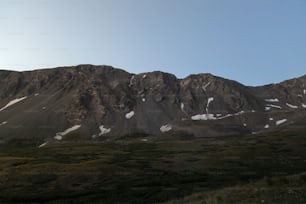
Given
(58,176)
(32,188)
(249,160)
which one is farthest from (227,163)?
(32,188)

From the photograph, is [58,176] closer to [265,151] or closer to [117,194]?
[117,194]

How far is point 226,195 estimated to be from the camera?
33.2m

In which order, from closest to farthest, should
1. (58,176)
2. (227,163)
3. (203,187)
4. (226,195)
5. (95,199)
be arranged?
1. (226,195)
2. (95,199)
3. (203,187)
4. (58,176)
5. (227,163)

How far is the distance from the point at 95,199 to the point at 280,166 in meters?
43.1

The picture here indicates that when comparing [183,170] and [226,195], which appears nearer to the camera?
[226,195]

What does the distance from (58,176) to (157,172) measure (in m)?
17.2

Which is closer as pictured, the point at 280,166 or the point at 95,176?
the point at 95,176

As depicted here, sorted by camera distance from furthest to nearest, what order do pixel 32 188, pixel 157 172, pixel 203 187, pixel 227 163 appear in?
1. pixel 227 163
2. pixel 157 172
3. pixel 32 188
4. pixel 203 187

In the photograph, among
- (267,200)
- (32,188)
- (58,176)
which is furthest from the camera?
(58,176)

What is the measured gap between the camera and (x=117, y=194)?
5441 cm

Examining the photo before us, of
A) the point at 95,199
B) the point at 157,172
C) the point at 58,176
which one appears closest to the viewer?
the point at 95,199

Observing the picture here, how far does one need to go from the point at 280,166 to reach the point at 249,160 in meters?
12.4

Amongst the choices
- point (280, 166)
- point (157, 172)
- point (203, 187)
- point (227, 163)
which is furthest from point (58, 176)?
point (280, 166)

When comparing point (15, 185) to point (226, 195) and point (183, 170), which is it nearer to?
point (183, 170)
